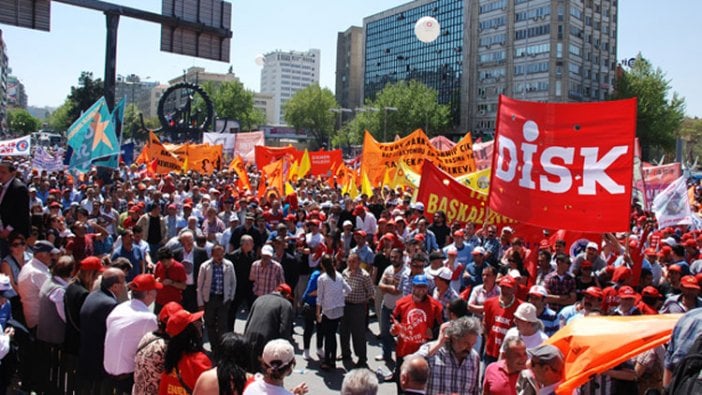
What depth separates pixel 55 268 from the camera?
638 cm

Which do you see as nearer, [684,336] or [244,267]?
[684,336]

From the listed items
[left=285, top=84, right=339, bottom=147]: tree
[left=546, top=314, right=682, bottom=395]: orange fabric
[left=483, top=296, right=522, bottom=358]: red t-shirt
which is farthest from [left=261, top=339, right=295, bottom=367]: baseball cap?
[left=285, top=84, right=339, bottom=147]: tree

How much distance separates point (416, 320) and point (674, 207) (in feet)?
28.8

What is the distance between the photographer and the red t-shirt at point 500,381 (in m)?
4.96

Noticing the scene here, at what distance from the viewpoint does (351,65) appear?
436ft

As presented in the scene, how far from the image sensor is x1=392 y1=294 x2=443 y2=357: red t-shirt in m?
6.78

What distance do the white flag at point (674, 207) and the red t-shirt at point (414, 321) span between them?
8255 millimetres

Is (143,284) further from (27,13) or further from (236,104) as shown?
(236,104)

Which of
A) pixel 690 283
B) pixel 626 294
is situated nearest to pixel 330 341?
pixel 626 294

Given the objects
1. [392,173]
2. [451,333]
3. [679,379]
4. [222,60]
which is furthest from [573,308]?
[222,60]

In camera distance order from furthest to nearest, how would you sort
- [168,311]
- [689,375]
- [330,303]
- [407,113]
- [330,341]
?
[407,113] → [330,341] → [330,303] → [168,311] → [689,375]

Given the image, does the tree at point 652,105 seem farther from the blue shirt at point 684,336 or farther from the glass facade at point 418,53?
the blue shirt at point 684,336

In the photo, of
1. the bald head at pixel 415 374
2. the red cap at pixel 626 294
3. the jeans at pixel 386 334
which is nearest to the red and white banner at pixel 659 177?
the jeans at pixel 386 334

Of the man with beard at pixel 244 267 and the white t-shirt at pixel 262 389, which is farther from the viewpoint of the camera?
the man with beard at pixel 244 267
